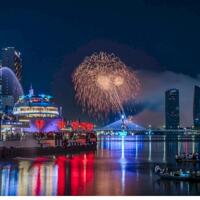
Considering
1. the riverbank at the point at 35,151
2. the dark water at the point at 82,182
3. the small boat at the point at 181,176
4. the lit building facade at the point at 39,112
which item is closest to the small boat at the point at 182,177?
the small boat at the point at 181,176

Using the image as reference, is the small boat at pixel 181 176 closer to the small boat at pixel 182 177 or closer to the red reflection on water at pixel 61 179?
the small boat at pixel 182 177

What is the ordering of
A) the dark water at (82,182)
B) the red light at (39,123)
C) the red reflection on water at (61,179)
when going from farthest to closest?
the red light at (39,123) → the dark water at (82,182) → the red reflection on water at (61,179)

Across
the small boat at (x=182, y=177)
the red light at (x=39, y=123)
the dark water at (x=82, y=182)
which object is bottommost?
the dark water at (x=82, y=182)

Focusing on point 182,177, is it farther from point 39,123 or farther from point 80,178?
point 39,123

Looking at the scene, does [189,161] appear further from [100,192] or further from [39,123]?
[39,123]

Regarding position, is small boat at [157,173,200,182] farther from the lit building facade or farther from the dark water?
the lit building facade

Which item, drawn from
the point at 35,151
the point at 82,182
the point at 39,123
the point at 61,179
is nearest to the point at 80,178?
the point at 61,179

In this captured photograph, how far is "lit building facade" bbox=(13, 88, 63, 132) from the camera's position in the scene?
224 ft

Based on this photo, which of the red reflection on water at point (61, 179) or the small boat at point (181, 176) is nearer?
the red reflection on water at point (61, 179)

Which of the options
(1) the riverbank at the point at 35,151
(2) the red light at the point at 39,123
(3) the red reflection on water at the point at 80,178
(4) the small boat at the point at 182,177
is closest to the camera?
(3) the red reflection on water at the point at 80,178

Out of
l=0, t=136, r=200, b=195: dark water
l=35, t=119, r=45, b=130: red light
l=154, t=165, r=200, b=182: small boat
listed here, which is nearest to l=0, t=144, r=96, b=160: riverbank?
l=0, t=136, r=200, b=195: dark water

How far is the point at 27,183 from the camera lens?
917 inches

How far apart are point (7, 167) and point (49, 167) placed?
2910 millimetres

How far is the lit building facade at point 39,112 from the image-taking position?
68188 millimetres
